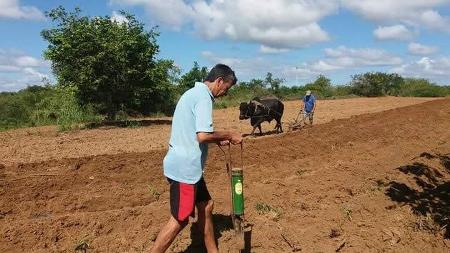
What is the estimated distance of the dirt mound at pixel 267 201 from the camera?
6.11 meters

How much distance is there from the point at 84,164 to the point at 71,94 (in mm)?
11443

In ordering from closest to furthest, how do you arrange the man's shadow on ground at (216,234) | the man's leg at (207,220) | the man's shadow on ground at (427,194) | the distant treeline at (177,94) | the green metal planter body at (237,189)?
the man's leg at (207,220) → the green metal planter body at (237,189) → the man's shadow on ground at (216,234) → the man's shadow on ground at (427,194) → the distant treeline at (177,94)

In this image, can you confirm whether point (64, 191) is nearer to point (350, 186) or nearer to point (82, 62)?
point (350, 186)

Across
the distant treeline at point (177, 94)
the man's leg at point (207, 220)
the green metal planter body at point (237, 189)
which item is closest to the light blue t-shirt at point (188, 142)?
the man's leg at point (207, 220)

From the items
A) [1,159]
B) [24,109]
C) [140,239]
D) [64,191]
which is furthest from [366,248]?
[24,109]

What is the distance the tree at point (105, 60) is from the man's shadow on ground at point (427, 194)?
1437 cm

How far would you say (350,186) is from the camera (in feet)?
27.9

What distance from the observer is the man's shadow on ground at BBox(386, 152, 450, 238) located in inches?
→ 281

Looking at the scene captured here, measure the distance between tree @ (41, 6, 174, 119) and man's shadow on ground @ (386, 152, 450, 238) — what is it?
14.4 m

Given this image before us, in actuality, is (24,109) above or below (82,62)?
below

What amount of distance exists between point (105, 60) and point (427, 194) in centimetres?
1582

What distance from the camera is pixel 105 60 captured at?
2148 centimetres

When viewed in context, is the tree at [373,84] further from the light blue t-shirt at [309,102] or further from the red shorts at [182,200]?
the red shorts at [182,200]

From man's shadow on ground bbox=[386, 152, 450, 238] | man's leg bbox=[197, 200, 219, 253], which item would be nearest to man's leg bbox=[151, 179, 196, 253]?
man's leg bbox=[197, 200, 219, 253]
